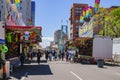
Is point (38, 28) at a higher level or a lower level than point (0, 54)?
higher

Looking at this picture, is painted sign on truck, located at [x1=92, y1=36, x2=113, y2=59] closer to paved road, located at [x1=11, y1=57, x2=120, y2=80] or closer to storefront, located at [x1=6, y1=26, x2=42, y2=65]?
storefront, located at [x1=6, y1=26, x2=42, y2=65]

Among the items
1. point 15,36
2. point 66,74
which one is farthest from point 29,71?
point 15,36

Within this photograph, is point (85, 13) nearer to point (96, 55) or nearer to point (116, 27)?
point (116, 27)

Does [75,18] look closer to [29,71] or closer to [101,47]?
[101,47]

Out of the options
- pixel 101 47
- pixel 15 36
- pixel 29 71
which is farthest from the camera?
pixel 101 47

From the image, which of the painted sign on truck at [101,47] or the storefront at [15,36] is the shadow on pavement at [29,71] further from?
the painted sign on truck at [101,47]

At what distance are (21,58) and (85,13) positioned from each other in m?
67.6

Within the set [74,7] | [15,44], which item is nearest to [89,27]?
[15,44]

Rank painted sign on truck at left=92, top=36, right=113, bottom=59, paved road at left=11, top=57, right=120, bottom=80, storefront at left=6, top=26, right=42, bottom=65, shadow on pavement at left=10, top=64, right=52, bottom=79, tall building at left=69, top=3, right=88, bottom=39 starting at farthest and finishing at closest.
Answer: tall building at left=69, top=3, right=88, bottom=39 → painted sign on truck at left=92, top=36, right=113, bottom=59 → storefront at left=6, top=26, right=42, bottom=65 → shadow on pavement at left=10, top=64, right=52, bottom=79 → paved road at left=11, top=57, right=120, bottom=80

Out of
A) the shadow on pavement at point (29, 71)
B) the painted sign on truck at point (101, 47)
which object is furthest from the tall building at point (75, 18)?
the shadow on pavement at point (29, 71)

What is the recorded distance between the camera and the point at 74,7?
19400 cm

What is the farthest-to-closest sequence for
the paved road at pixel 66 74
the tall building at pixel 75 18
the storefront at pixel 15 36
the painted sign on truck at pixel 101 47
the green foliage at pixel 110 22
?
the tall building at pixel 75 18 → the green foliage at pixel 110 22 → the painted sign on truck at pixel 101 47 → the storefront at pixel 15 36 → the paved road at pixel 66 74

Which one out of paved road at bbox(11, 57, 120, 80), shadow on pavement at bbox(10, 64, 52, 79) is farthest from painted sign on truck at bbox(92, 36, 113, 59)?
shadow on pavement at bbox(10, 64, 52, 79)

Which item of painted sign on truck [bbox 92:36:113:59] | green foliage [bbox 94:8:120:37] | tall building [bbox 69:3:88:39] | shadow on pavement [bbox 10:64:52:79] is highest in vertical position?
tall building [bbox 69:3:88:39]
